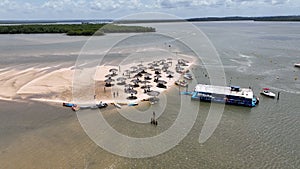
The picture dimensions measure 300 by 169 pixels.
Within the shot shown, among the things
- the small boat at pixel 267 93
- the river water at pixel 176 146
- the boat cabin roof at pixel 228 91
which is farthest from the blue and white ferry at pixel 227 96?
the small boat at pixel 267 93

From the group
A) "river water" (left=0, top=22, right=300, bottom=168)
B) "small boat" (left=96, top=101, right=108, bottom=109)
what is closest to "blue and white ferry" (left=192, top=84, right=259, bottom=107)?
"river water" (left=0, top=22, right=300, bottom=168)

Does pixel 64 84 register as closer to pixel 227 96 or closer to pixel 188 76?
pixel 188 76

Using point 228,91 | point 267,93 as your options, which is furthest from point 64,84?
point 267,93

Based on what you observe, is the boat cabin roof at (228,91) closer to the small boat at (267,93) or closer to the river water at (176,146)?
the river water at (176,146)

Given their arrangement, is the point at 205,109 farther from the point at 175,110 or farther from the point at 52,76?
the point at 52,76

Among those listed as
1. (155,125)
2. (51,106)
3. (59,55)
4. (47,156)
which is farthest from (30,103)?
(59,55)

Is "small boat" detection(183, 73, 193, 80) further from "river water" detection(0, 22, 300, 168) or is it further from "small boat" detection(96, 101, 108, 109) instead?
"small boat" detection(96, 101, 108, 109)
